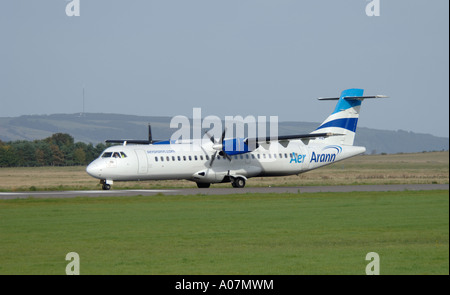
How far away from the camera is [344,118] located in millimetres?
49875


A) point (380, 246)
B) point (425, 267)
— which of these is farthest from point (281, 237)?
point (425, 267)

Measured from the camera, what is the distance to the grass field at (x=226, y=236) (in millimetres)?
16000

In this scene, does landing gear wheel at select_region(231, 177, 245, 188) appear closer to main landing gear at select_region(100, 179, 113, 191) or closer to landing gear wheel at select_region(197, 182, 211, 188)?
landing gear wheel at select_region(197, 182, 211, 188)

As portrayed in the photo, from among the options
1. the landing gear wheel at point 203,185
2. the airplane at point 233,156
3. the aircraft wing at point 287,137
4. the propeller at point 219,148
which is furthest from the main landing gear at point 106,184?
the aircraft wing at point 287,137

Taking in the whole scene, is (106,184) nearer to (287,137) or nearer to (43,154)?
(287,137)

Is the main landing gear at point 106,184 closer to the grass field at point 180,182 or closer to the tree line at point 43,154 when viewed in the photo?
the grass field at point 180,182

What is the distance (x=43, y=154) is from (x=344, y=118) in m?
45.9

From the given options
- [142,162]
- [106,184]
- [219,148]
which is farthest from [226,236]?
[219,148]

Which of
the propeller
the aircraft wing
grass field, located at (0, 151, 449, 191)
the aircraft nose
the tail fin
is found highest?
the tail fin

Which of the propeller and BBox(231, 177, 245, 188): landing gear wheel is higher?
the propeller

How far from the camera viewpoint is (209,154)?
1790 inches


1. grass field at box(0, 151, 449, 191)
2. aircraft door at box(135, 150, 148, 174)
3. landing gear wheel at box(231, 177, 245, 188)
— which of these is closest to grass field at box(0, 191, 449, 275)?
aircraft door at box(135, 150, 148, 174)

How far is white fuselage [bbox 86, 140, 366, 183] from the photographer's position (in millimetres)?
41938

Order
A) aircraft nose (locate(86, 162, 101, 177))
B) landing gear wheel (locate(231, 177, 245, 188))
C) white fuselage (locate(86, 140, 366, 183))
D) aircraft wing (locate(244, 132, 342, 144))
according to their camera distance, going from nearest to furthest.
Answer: aircraft nose (locate(86, 162, 101, 177)) < white fuselage (locate(86, 140, 366, 183)) < aircraft wing (locate(244, 132, 342, 144)) < landing gear wheel (locate(231, 177, 245, 188))
